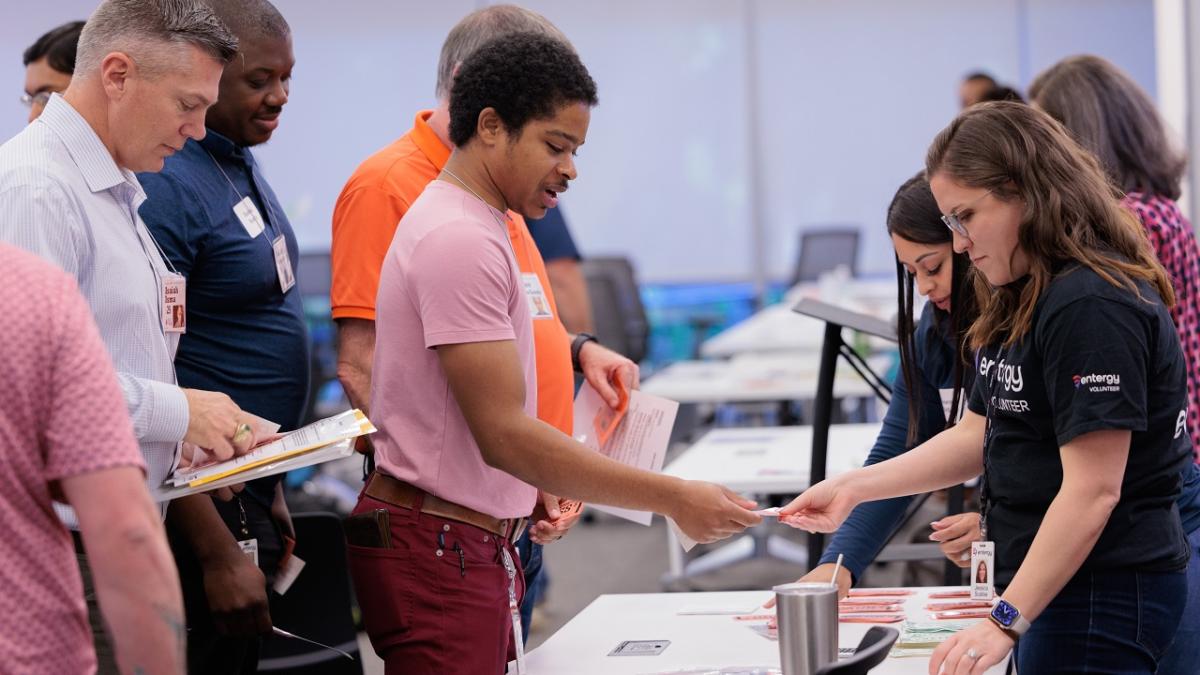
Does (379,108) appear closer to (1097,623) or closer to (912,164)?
(912,164)

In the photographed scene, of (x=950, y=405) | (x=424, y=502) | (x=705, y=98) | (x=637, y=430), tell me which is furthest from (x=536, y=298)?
(x=705, y=98)

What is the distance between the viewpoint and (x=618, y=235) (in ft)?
30.4

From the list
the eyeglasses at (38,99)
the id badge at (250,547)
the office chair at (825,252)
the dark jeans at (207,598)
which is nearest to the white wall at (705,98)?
the office chair at (825,252)

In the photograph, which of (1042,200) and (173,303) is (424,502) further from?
(1042,200)

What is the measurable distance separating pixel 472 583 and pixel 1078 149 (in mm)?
1023

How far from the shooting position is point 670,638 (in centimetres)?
201

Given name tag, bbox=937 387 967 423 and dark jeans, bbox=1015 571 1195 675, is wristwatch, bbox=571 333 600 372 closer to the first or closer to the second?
name tag, bbox=937 387 967 423

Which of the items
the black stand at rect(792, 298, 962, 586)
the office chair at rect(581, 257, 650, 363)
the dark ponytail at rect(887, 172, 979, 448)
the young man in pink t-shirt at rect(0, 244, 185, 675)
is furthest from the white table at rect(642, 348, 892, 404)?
the young man in pink t-shirt at rect(0, 244, 185, 675)

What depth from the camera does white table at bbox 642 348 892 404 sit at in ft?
15.6

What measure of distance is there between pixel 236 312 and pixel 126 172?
436 mm

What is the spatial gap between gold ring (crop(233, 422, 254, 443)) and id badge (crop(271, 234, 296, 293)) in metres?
0.59

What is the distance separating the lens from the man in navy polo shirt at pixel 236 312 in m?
2.00

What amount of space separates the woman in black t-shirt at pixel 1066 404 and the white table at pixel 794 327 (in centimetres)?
361

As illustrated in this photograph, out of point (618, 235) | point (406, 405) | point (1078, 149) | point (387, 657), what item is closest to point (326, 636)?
point (387, 657)
